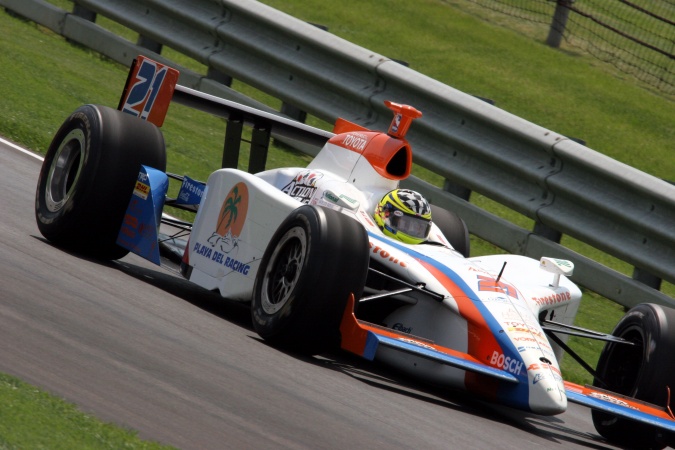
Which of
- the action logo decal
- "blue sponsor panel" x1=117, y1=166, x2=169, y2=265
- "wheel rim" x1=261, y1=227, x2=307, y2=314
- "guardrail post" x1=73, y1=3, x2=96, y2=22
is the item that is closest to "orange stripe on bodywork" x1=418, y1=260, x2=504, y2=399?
"wheel rim" x1=261, y1=227, x2=307, y2=314

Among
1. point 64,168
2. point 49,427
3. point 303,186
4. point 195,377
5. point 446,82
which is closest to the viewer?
point 49,427

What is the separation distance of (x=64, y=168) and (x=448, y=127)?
400 cm

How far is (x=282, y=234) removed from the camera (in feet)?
24.2

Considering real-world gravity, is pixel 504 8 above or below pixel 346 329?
above

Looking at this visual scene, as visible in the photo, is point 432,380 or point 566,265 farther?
point 566,265

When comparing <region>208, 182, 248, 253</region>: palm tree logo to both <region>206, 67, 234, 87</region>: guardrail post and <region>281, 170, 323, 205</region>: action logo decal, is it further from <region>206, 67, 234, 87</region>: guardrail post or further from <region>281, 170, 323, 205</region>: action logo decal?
<region>206, 67, 234, 87</region>: guardrail post

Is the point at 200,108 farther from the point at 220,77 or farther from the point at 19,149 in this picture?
the point at 220,77

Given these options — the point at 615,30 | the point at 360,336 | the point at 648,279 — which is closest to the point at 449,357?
the point at 360,336

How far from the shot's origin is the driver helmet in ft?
26.5

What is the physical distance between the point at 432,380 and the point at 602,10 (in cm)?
1266

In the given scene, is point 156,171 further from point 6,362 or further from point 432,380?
point 6,362

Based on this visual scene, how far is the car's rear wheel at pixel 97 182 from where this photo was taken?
835 centimetres

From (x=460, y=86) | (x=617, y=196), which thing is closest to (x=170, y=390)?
(x=617, y=196)

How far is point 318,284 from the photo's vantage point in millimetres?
6828
